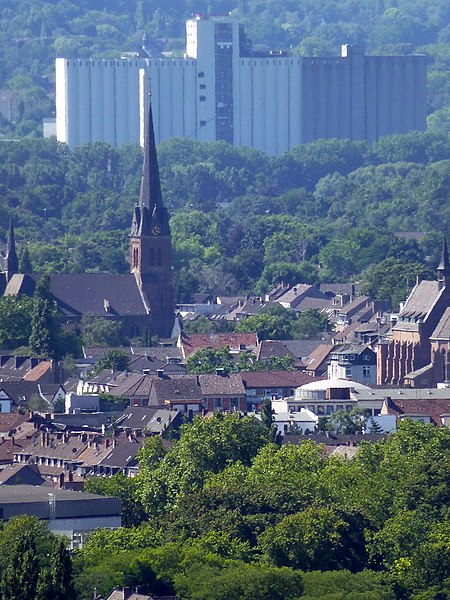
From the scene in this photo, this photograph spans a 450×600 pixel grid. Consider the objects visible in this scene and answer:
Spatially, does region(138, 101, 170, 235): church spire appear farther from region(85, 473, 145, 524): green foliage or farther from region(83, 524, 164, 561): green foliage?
region(83, 524, 164, 561): green foliage

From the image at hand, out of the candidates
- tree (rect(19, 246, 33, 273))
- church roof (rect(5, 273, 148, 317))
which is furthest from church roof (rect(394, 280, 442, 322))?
tree (rect(19, 246, 33, 273))

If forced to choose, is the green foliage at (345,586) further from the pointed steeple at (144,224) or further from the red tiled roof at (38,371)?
the pointed steeple at (144,224)

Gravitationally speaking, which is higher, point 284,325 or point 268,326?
point 268,326

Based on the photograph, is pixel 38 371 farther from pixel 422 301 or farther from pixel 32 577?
pixel 32 577

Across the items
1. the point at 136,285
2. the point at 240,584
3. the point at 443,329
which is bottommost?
the point at 136,285

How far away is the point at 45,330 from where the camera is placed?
112125 millimetres

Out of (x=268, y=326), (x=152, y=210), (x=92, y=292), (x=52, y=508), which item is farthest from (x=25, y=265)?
(x=52, y=508)

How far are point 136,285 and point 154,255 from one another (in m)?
1.60

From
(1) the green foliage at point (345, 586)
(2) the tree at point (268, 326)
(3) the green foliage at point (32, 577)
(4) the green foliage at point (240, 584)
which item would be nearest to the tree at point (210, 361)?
(2) the tree at point (268, 326)

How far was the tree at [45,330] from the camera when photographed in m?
112

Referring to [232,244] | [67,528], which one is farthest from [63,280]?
[67,528]

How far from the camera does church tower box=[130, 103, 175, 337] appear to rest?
128 metres

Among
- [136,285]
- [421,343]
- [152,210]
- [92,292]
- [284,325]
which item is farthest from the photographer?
[152,210]

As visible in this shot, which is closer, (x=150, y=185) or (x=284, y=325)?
(x=284, y=325)
